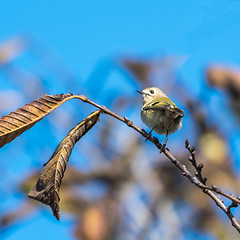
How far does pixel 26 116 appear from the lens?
1986 mm

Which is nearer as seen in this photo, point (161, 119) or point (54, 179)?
point (54, 179)

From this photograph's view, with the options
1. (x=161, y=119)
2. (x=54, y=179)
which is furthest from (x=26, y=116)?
(x=161, y=119)

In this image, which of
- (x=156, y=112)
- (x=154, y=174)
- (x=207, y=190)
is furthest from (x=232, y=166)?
(x=207, y=190)

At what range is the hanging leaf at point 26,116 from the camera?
75.2 inches

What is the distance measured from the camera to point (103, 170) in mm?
7184

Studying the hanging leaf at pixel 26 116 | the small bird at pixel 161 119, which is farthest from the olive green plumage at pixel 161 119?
the hanging leaf at pixel 26 116

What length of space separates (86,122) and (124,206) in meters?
4.61

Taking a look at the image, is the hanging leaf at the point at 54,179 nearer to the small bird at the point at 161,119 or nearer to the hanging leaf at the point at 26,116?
the hanging leaf at the point at 26,116

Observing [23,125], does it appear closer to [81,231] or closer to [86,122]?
[86,122]

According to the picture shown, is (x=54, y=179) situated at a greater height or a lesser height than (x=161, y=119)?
lesser

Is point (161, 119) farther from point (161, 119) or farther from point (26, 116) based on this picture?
point (26, 116)

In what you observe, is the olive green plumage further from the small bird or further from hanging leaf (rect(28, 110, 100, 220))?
hanging leaf (rect(28, 110, 100, 220))

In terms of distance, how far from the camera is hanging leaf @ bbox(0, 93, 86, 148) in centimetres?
191

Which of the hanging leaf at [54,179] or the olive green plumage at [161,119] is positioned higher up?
the olive green plumage at [161,119]
